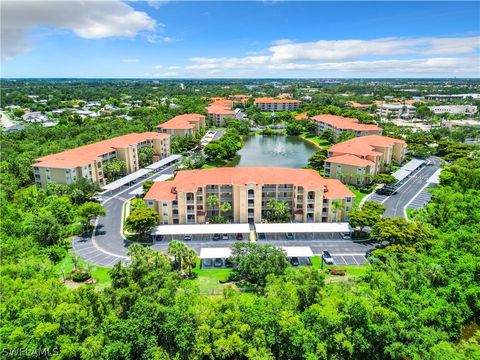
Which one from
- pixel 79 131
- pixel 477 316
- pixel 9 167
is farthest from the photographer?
pixel 79 131

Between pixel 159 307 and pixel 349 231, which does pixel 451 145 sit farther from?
pixel 159 307

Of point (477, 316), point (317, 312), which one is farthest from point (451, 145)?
A: point (317, 312)

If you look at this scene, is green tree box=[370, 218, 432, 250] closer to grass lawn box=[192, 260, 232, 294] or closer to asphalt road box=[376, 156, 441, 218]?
asphalt road box=[376, 156, 441, 218]

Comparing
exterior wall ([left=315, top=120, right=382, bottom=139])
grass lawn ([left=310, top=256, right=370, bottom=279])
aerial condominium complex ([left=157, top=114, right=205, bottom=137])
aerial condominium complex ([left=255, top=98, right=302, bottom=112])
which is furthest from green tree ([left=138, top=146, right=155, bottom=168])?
aerial condominium complex ([left=255, top=98, right=302, bottom=112])

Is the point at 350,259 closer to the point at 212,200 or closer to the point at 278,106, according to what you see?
the point at 212,200

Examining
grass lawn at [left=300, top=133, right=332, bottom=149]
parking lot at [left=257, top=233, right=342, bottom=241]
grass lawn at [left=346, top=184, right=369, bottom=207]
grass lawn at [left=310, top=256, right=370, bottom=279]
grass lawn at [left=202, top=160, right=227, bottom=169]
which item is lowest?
grass lawn at [left=310, top=256, right=370, bottom=279]

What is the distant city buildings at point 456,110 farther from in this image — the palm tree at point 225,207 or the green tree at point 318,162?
the palm tree at point 225,207

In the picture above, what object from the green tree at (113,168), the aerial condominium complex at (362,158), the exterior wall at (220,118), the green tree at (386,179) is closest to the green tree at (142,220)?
the green tree at (113,168)
